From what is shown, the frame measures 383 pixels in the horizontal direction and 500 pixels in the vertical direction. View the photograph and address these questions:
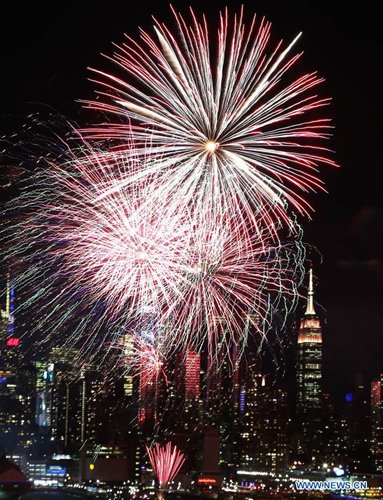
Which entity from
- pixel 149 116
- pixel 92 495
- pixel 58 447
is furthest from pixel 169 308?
pixel 58 447

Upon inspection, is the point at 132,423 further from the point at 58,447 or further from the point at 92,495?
the point at 92,495

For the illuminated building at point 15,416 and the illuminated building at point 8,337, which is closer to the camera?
the illuminated building at point 8,337

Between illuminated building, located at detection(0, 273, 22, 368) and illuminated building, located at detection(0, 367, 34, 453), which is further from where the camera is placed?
illuminated building, located at detection(0, 367, 34, 453)

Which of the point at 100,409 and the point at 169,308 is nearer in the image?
the point at 169,308

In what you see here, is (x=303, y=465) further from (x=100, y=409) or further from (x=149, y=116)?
(x=149, y=116)

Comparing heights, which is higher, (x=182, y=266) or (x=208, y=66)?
(x=208, y=66)

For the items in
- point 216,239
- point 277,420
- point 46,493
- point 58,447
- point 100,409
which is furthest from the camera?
point 277,420

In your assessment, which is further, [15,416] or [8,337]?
[15,416]

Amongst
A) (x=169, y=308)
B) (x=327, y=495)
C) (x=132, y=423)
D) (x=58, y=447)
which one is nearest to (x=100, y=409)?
(x=132, y=423)

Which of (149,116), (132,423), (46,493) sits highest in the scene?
(149,116)

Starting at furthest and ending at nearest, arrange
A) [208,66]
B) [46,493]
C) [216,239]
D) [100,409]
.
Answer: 1. [100,409]
2. [46,493]
3. [216,239]
4. [208,66]
